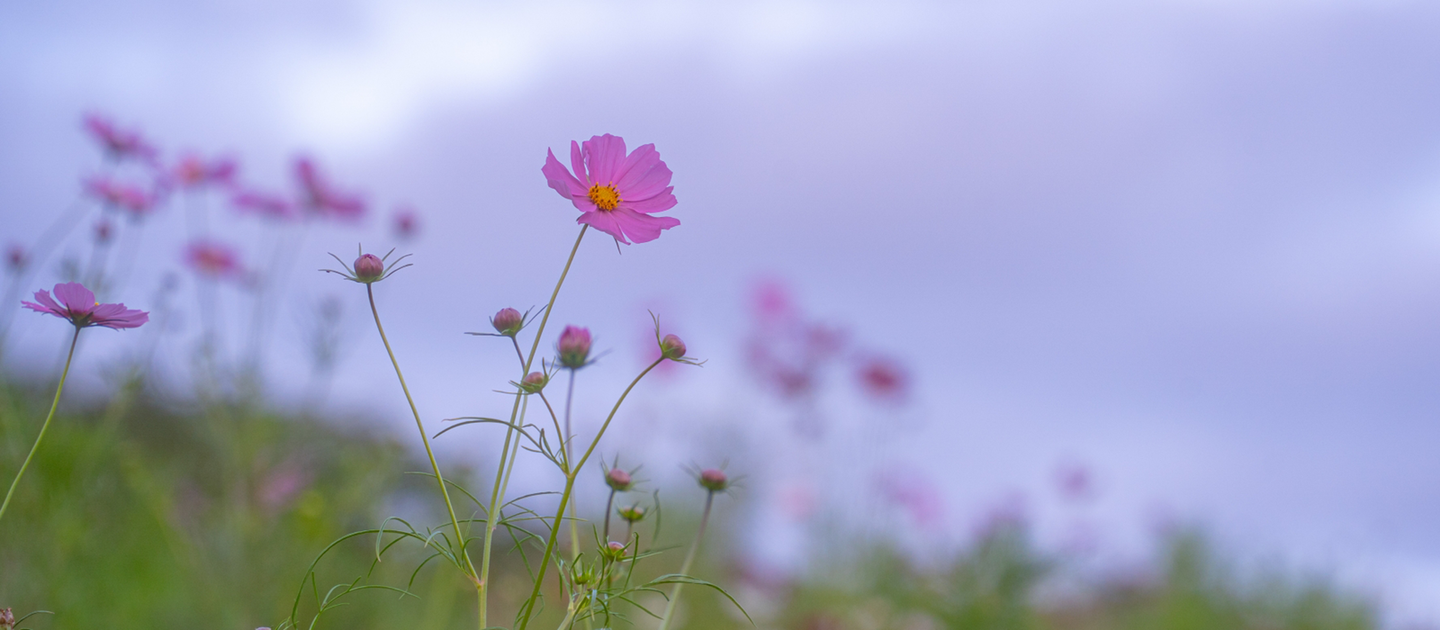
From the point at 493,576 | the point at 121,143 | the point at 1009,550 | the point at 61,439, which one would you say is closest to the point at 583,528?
the point at 493,576

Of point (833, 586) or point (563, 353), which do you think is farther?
point (833, 586)

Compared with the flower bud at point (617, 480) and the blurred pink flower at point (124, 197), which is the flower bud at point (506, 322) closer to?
the flower bud at point (617, 480)

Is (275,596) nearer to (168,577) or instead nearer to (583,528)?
(168,577)

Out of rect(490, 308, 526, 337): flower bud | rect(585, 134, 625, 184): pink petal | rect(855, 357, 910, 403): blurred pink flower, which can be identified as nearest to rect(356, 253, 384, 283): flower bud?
rect(490, 308, 526, 337): flower bud

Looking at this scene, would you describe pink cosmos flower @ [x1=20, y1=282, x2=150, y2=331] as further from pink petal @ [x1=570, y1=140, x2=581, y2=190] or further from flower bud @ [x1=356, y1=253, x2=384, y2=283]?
pink petal @ [x1=570, y1=140, x2=581, y2=190]

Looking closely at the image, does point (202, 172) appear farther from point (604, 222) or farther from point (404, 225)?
point (604, 222)

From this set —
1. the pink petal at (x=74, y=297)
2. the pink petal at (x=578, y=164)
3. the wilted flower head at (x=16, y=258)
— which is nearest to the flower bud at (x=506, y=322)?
the pink petal at (x=578, y=164)
